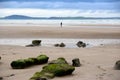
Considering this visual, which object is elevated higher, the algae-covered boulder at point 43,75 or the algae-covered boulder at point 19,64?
the algae-covered boulder at point 19,64

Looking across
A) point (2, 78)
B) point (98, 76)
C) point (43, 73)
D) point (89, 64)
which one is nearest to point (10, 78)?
point (2, 78)

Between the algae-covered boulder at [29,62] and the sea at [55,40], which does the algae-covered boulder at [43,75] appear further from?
the sea at [55,40]

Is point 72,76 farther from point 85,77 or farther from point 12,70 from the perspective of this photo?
point 12,70

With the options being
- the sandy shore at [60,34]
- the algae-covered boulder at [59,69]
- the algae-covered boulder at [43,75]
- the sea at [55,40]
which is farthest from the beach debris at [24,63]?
the sandy shore at [60,34]

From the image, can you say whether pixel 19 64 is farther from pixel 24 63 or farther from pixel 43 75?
pixel 43 75

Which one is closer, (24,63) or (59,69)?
(59,69)

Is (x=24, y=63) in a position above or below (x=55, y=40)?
above

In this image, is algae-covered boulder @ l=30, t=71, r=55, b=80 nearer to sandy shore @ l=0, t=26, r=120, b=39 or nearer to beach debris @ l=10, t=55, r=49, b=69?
beach debris @ l=10, t=55, r=49, b=69

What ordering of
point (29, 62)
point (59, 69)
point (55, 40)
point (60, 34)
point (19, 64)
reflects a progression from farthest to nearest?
point (60, 34), point (55, 40), point (29, 62), point (19, 64), point (59, 69)

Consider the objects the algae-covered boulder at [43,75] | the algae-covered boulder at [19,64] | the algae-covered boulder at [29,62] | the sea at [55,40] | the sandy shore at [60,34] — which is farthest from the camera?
the sandy shore at [60,34]

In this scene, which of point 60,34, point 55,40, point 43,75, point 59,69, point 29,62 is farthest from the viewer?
point 60,34

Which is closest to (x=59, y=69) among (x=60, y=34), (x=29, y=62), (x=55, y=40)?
(x=29, y=62)

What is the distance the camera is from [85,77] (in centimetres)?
925

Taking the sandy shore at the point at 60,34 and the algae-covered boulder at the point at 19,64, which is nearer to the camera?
the algae-covered boulder at the point at 19,64
